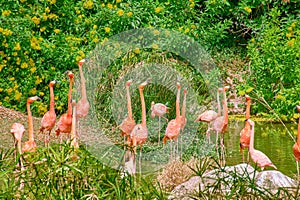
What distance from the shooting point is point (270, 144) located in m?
7.55

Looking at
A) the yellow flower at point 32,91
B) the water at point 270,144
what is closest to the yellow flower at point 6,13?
the yellow flower at point 32,91

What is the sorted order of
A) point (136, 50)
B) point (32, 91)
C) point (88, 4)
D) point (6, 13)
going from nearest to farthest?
point (136, 50), point (6, 13), point (32, 91), point (88, 4)

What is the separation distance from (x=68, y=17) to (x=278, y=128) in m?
3.29

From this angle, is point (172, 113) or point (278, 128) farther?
point (278, 128)

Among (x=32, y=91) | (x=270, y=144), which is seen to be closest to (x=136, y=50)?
(x=270, y=144)

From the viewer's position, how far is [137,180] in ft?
11.4

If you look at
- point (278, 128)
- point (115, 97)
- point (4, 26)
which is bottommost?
point (278, 128)

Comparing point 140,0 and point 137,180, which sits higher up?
point 140,0

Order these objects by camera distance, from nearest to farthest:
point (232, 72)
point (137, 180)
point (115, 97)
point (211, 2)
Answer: point (137, 180) < point (115, 97) < point (211, 2) < point (232, 72)

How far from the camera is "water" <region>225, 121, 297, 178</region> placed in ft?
21.1

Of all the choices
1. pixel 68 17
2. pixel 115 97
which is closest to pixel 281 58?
pixel 68 17

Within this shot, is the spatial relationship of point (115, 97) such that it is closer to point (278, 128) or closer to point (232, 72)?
point (278, 128)

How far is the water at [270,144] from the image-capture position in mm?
6418

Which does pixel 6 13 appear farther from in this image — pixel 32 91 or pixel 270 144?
pixel 270 144
